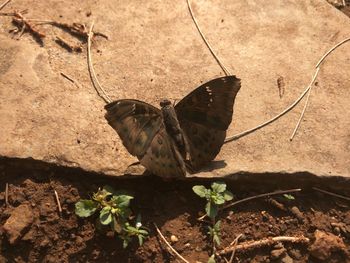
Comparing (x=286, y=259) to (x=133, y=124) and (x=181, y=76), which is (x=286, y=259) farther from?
(x=181, y=76)

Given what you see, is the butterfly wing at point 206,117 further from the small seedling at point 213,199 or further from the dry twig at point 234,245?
the dry twig at point 234,245

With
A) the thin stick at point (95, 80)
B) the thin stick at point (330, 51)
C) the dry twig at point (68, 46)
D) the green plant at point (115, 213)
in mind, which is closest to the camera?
the green plant at point (115, 213)

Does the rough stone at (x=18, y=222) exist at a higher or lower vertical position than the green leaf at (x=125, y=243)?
higher

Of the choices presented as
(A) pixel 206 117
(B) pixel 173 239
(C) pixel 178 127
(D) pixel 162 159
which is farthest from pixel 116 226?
(A) pixel 206 117

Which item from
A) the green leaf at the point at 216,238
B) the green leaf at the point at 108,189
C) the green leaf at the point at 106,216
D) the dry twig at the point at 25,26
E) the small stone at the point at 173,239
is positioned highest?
the dry twig at the point at 25,26

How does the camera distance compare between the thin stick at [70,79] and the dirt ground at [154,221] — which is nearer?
the dirt ground at [154,221]

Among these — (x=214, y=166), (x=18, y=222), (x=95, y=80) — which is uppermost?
(x=95, y=80)

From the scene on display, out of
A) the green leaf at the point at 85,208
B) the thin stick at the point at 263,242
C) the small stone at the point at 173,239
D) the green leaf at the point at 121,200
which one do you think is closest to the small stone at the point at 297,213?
the thin stick at the point at 263,242
